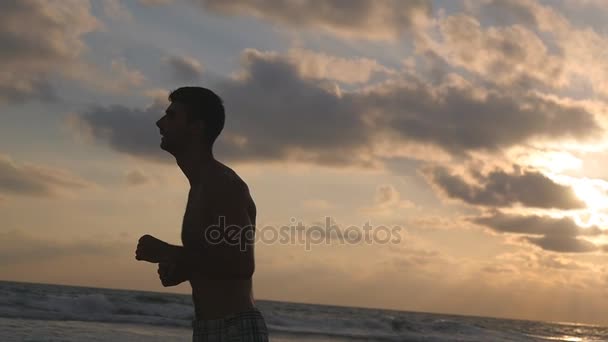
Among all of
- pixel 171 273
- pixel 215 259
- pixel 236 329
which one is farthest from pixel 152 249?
pixel 236 329

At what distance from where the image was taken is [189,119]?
9.04 ft

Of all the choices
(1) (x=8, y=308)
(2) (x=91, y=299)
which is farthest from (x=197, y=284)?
(2) (x=91, y=299)

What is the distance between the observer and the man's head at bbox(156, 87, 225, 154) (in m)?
2.75

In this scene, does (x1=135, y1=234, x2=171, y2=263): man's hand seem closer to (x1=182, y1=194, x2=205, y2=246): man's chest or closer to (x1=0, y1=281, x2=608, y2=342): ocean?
(x1=182, y1=194, x2=205, y2=246): man's chest

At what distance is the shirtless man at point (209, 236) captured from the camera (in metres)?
2.54

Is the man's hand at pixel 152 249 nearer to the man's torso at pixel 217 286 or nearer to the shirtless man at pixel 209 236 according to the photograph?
the shirtless man at pixel 209 236

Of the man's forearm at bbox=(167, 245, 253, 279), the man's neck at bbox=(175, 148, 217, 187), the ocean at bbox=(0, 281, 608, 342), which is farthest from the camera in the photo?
the ocean at bbox=(0, 281, 608, 342)

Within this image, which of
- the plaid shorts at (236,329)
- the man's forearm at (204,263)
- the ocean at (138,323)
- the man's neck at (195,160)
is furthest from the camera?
the ocean at (138,323)

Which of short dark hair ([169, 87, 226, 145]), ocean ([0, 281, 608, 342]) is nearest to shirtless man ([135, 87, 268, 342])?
short dark hair ([169, 87, 226, 145])

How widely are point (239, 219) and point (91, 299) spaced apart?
82.7ft

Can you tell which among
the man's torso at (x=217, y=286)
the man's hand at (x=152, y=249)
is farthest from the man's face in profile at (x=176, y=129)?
the man's hand at (x=152, y=249)

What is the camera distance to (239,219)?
2.63 m

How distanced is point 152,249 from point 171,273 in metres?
0.11

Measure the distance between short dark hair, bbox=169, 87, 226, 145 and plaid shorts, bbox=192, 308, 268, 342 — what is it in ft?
2.22
